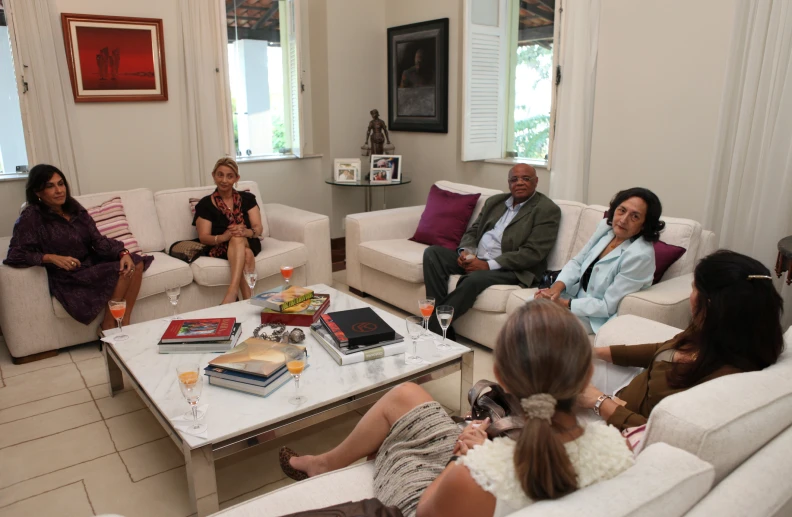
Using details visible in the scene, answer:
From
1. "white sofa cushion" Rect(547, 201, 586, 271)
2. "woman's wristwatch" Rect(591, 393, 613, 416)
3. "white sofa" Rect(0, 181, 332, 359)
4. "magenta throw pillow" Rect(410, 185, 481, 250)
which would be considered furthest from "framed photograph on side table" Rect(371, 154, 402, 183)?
"woman's wristwatch" Rect(591, 393, 613, 416)

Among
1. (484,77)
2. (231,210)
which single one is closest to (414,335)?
(231,210)

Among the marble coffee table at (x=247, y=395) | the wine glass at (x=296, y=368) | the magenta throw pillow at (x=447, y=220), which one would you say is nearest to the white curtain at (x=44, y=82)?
the marble coffee table at (x=247, y=395)

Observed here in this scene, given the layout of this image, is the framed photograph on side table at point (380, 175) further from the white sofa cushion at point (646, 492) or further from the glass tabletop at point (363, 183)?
the white sofa cushion at point (646, 492)

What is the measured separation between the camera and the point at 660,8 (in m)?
3.67

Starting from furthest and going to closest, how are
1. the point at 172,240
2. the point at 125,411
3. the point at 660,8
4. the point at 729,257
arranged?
1. the point at 172,240
2. the point at 660,8
3. the point at 125,411
4. the point at 729,257

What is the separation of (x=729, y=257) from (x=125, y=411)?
8.30 ft

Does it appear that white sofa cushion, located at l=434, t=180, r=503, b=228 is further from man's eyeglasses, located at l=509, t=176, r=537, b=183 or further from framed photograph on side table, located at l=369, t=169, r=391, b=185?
framed photograph on side table, located at l=369, t=169, r=391, b=185

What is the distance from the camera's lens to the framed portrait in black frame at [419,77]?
5.13 m

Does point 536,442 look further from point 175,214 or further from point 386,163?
point 386,163

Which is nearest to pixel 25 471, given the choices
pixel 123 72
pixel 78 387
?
pixel 78 387

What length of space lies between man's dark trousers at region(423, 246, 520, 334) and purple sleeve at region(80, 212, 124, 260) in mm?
1835

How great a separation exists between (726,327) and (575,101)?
293 centimetres

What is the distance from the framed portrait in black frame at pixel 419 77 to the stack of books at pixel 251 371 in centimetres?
350

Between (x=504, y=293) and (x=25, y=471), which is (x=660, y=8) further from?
(x=25, y=471)
